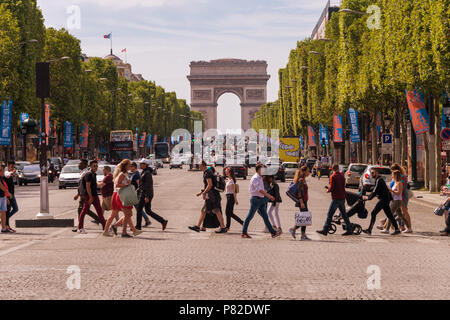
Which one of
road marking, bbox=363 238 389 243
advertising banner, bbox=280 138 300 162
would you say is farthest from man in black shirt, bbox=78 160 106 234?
advertising banner, bbox=280 138 300 162

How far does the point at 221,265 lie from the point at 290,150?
7207cm

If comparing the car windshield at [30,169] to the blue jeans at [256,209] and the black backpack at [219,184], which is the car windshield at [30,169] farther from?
the blue jeans at [256,209]

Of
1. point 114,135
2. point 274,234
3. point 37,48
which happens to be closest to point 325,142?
point 114,135

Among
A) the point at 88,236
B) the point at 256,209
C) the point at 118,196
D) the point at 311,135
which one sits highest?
the point at 311,135

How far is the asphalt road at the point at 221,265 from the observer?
10789mm

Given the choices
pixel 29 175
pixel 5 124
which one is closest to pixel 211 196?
pixel 5 124

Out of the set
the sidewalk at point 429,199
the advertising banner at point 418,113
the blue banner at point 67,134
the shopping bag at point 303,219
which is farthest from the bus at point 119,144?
the shopping bag at point 303,219

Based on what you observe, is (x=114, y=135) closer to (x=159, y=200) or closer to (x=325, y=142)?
(x=325, y=142)

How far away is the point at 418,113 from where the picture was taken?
38000mm

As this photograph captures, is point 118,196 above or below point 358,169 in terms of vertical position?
above

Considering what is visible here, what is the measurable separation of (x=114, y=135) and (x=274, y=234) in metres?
70.6

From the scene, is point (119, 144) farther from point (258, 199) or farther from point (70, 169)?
point (258, 199)

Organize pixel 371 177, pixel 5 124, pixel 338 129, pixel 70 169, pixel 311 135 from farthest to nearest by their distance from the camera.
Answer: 1. pixel 311 135
2. pixel 338 129
3. pixel 5 124
4. pixel 70 169
5. pixel 371 177

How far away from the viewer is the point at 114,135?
3479 inches
